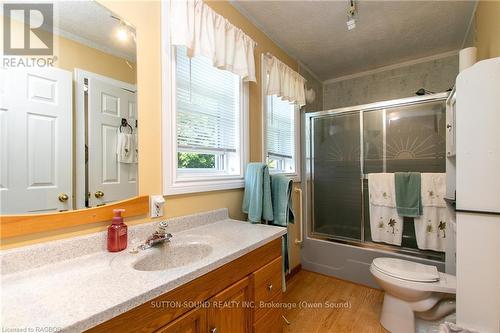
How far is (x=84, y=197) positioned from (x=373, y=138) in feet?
8.25

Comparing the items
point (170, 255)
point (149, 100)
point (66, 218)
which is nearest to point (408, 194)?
point (170, 255)

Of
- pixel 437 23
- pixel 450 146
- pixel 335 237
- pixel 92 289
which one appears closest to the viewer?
pixel 92 289

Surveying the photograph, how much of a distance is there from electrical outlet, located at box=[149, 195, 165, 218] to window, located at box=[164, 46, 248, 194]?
0.22ft

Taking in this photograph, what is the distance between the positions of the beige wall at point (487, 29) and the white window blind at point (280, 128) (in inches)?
58.6

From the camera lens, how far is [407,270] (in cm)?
166

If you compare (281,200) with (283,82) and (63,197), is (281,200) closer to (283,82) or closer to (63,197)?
(283,82)

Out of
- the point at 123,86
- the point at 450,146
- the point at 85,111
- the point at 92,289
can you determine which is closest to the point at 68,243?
the point at 92,289

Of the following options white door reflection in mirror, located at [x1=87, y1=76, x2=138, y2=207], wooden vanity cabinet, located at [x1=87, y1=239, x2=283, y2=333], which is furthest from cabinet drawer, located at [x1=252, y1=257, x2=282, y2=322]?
white door reflection in mirror, located at [x1=87, y1=76, x2=138, y2=207]

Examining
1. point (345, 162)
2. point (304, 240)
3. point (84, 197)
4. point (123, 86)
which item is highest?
point (123, 86)

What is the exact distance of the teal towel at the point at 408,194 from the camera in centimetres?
206

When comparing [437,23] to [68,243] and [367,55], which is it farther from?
[68,243]

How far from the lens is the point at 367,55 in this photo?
8.61ft

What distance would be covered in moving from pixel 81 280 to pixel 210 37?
1.40m

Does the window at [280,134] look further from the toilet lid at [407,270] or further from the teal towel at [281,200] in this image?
the toilet lid at [407,270]
